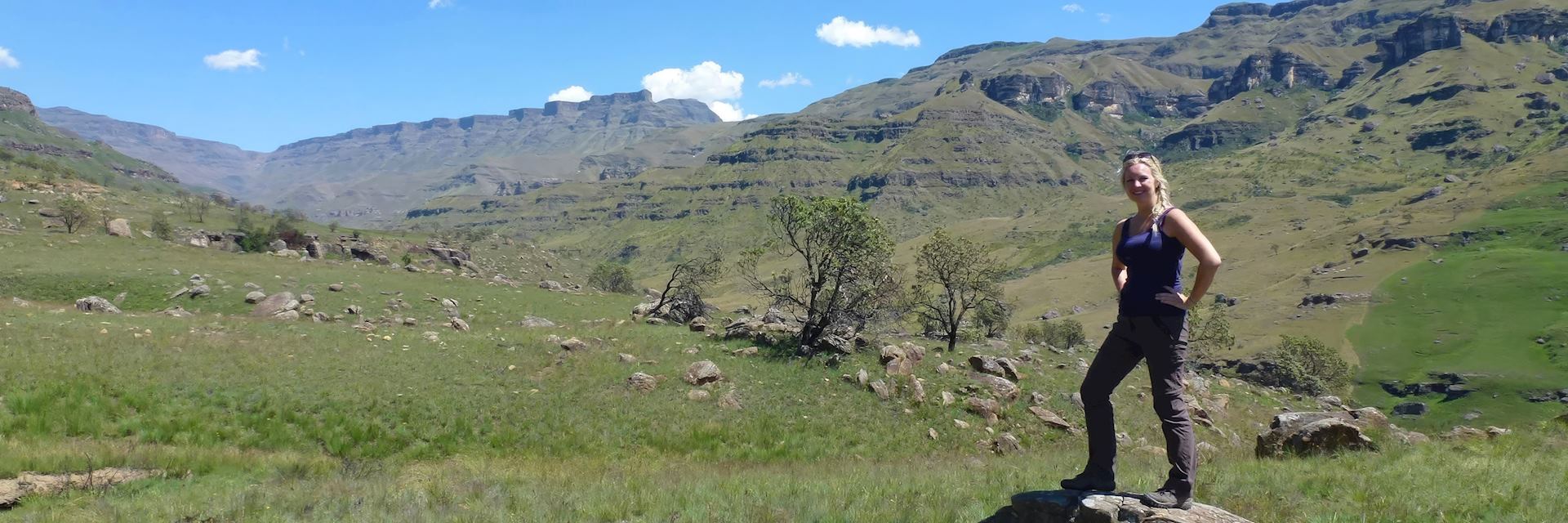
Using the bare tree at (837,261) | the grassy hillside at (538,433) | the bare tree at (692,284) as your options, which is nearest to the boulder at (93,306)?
the grassy hillside at (538,433)

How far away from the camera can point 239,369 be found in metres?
19.6

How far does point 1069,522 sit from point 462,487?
8.69 meters

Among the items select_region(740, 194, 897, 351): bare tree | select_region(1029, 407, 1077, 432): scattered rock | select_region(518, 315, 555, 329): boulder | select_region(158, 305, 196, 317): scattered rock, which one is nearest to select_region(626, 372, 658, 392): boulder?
select_region(740, 194, 897, 351): bare tree

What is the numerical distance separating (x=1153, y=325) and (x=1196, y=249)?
3.27 ft

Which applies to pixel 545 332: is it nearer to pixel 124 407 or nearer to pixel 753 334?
pixel 753 334

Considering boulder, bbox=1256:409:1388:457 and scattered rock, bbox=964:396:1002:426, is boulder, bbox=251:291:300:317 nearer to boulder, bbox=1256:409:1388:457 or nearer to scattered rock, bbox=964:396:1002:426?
scattered rock, bbox=964:396:1002:426

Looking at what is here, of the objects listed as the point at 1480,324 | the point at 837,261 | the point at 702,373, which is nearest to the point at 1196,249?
the point at 702,373

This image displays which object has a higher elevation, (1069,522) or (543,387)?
(1069,522)

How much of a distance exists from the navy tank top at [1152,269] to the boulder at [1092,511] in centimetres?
203

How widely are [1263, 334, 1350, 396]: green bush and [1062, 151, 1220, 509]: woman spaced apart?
77523mm

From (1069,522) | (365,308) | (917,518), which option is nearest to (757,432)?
(917,518)

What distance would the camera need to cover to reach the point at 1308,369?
72938 mm

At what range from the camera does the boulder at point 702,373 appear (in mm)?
23453

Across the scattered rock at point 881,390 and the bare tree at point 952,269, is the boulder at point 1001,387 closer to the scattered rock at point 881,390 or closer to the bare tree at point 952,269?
the scattered rock at point 881,390
